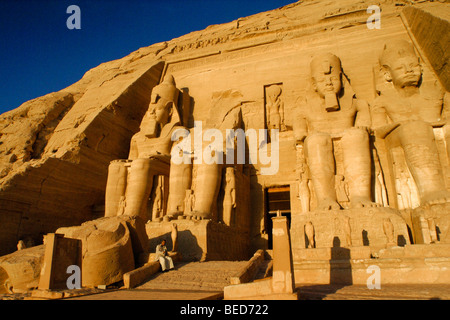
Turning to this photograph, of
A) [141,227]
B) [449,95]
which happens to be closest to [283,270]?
[141,227]

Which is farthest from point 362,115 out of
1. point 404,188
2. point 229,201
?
point 229,201

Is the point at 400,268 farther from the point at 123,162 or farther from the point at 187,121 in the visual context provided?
the point at 187,121

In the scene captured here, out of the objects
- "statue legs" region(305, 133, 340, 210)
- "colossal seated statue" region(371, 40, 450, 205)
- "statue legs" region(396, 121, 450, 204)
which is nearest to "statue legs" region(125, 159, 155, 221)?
"statue legs" region(305, 133, 340, 210)

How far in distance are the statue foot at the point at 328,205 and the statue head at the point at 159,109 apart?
3.63 m

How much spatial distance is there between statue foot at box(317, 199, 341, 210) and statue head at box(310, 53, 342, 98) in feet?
6.98

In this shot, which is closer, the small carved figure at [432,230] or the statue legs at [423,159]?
the small carved figure at [432,230]

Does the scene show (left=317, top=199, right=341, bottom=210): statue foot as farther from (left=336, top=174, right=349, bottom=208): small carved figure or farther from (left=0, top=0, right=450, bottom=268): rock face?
(left=336, top=174, right=349, bottom=208): small carved figure

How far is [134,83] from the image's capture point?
8383 millimetres

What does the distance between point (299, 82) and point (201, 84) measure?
2.47 meters

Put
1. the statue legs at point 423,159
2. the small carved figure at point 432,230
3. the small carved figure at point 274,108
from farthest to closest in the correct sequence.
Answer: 1. the small carved figure at point 274,108
2. the statue legs at point 423,159
3. the small carved figure at point 432,230

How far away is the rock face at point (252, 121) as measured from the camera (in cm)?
539

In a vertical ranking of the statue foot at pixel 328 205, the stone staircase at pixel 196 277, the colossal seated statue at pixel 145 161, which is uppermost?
the colossal seated statue at pixel 145 161

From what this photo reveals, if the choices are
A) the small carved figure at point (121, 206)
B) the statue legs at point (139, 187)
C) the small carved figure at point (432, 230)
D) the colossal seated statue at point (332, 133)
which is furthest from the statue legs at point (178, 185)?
the small carved figure at point (432, 230)

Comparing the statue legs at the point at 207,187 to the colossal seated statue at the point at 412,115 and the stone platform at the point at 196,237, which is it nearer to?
the stone platform at the point at 196,237
